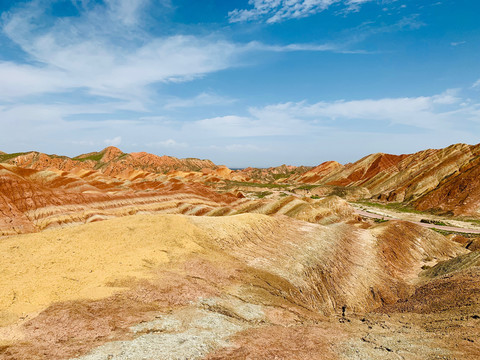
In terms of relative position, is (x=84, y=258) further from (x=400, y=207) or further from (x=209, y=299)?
(x=400, y=207)

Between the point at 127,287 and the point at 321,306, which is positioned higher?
the point at 127,287

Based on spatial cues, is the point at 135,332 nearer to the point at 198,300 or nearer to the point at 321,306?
the point at 198,300

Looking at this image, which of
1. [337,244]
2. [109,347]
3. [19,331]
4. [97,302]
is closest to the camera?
[109,347]

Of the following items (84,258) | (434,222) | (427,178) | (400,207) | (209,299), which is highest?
(427,178)

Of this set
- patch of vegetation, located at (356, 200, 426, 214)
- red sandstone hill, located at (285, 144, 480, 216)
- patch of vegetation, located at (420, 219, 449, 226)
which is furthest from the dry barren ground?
red sandstone hill, located at (285, 144, 480, 216)

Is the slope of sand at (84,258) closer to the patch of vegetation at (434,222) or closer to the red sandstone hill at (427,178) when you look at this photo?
the patch of vegetation at (434,222)

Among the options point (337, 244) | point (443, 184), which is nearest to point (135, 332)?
point (337, 244)

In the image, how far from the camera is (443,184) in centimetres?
7994

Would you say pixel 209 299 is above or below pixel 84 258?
below

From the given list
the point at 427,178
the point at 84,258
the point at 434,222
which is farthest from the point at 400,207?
the point at 84,258

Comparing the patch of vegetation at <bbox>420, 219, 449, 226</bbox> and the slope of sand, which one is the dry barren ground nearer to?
the slope of sand

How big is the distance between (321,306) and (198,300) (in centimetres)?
1074

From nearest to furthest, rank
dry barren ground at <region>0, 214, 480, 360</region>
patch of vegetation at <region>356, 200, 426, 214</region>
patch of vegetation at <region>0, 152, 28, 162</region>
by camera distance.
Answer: dry barren ground at <region>0, 214, 480, 360</region>
patch of vegetation at <region>356, 200, 426, 214</region>
patch of vegetation at <region>0, 152, 28, 162</region>

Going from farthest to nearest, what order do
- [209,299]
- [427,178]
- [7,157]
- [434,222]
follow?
[7,157], [427,178], [434,222], [209,299]
